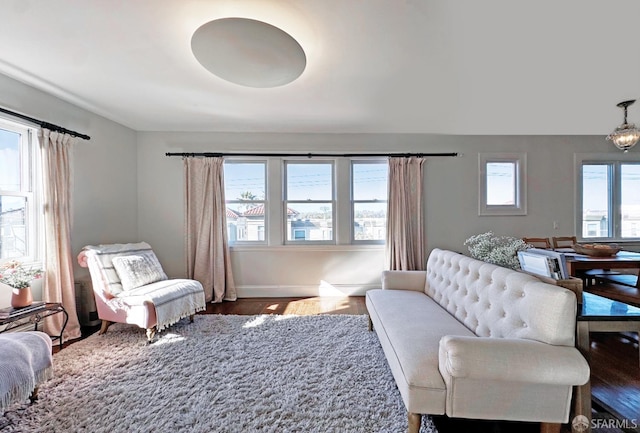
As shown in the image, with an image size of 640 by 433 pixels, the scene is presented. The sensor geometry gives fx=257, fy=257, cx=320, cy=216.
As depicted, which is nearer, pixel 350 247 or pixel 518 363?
pixel 518 363

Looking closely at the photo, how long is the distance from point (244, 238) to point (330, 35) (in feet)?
9.80

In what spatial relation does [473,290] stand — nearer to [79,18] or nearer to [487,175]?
[487,175]

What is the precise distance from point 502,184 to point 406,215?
165 centimetres

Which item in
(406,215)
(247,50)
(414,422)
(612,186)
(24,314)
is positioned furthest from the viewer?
(612,186)

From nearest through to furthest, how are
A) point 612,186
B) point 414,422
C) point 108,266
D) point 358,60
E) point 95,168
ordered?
point 414,422 → point 358,60 → point 108,266 → point 95,168 → point 612,186

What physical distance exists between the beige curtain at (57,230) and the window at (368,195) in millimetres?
3420

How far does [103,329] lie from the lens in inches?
103

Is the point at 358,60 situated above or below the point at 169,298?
above

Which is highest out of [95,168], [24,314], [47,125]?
[47,125]

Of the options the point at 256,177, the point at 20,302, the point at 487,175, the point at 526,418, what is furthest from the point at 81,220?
the point at 487,175

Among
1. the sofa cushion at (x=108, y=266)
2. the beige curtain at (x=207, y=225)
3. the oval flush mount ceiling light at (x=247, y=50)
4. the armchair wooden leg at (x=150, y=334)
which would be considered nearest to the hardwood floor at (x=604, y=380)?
the beige curtain at (x=207, y=225)

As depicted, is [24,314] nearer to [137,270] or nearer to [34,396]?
[34,396]

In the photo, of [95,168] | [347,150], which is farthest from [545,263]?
[95,168]

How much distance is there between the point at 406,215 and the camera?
151 inches
